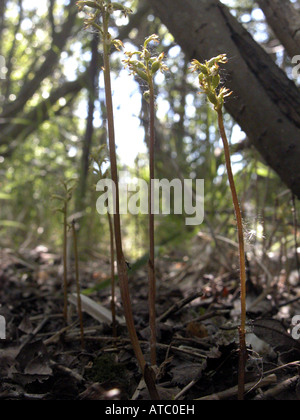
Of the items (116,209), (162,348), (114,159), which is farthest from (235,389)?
(114,159)

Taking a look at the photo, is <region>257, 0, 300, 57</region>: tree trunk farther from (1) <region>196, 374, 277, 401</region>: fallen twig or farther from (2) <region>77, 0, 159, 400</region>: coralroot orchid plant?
(1) <region>196, 374, 277, 401</region>: fallen twig

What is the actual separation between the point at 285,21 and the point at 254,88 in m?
0.39

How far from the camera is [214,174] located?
9.82 ft

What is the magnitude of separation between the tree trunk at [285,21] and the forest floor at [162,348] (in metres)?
1.06

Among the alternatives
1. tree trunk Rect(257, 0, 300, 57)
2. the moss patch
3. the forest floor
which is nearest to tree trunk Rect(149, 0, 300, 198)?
tree trunk Rect(257, 0, 300, 57)

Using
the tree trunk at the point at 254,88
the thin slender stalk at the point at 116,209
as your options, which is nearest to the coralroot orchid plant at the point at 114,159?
the thin slender stalk at the point at 116,209

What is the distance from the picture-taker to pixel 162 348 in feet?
4.85

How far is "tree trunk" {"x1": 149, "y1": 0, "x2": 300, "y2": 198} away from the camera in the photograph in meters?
1.68

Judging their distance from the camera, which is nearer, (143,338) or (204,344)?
(204,344)

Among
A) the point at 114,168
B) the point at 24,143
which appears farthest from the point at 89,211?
the point at 114,168

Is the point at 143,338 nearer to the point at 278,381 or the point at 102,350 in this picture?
the point at 102,350

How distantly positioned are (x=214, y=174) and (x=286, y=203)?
85 centimetres

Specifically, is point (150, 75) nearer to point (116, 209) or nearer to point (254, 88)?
point (116, 209)

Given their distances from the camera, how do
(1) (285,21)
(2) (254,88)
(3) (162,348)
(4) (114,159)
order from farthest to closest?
(1) (285,21)
(2) (254,88)
(3) (162,348)
(4) (114,159)
